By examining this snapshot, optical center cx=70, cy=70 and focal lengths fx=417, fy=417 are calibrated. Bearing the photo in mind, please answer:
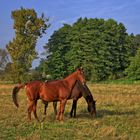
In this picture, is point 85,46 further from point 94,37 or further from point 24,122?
point 24,122

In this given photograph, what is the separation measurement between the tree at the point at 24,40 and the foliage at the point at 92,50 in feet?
49.9

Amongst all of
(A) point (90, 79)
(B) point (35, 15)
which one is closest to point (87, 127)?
(B) point (35, 15)

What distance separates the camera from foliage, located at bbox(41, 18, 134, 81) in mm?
75625

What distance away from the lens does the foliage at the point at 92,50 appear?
7562 cm

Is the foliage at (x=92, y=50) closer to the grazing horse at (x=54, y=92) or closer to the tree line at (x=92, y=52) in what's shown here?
the tree line at (x=92, y=52)

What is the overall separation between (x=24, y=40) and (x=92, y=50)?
18223mm

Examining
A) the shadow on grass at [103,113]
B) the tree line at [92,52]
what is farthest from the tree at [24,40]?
the shadow on grass at [103,113]

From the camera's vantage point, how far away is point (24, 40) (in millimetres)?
61625

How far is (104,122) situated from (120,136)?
3.13 m

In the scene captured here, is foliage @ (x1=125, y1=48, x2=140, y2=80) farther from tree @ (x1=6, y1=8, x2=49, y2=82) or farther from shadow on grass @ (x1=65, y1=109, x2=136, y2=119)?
shadow on grass @ (x1=65, y1=109, x2=136, y2=119)

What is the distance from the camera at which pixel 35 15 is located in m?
62.3

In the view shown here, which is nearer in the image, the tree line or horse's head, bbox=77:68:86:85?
horse's head, bbox=77:68:86:85

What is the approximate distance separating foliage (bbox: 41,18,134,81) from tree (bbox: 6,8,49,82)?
598 inches

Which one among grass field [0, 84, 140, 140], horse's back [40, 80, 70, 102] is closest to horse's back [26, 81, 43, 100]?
horse's back [40, 80, 70, 102]
